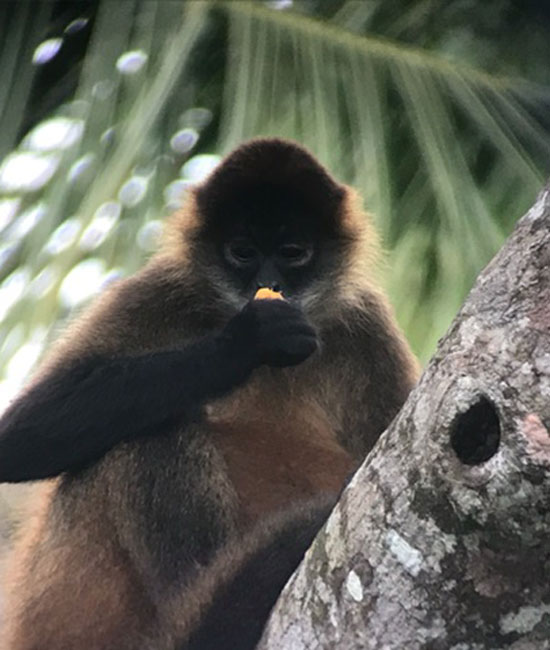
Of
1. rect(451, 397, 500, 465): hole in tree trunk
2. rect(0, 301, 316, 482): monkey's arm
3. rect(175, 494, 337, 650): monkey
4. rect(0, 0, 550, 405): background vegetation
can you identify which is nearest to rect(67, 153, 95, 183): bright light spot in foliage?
rect(0, 0, 550, 405): background vegetation

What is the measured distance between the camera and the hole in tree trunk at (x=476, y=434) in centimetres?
194

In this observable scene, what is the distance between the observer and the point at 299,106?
11.7ft

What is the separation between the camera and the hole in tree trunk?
1939 millimetres

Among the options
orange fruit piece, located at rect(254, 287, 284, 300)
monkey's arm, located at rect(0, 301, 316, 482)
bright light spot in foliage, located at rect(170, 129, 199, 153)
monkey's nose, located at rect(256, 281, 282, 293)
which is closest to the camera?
monkey's arm, located at rect(0, 301, 316, 482)

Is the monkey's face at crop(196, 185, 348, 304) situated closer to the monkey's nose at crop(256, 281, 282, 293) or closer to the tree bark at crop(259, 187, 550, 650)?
the monkey's nose at crop(256, 281, 282, 293)

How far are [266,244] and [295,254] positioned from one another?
0.37ft

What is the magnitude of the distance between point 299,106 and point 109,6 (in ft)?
2.02

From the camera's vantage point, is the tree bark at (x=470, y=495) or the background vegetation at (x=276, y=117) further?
the background vegetation at (x=276, y=117)

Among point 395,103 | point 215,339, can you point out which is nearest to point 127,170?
point 215,339

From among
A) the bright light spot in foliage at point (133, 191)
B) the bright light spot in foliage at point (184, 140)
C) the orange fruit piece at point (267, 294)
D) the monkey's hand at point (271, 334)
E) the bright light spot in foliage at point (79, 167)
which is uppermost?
the bright light spot in foliage at point (79, 167)

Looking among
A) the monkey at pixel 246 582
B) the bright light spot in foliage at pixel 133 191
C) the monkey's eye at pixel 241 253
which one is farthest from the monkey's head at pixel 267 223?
the monkey at pixel 246 582

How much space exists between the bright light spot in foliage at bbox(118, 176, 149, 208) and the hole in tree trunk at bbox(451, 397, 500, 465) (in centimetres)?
136

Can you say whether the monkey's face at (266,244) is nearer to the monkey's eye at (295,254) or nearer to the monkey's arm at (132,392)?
the monkey's eye at (295,254)

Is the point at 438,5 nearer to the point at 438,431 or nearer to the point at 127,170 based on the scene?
the point at 127,170
